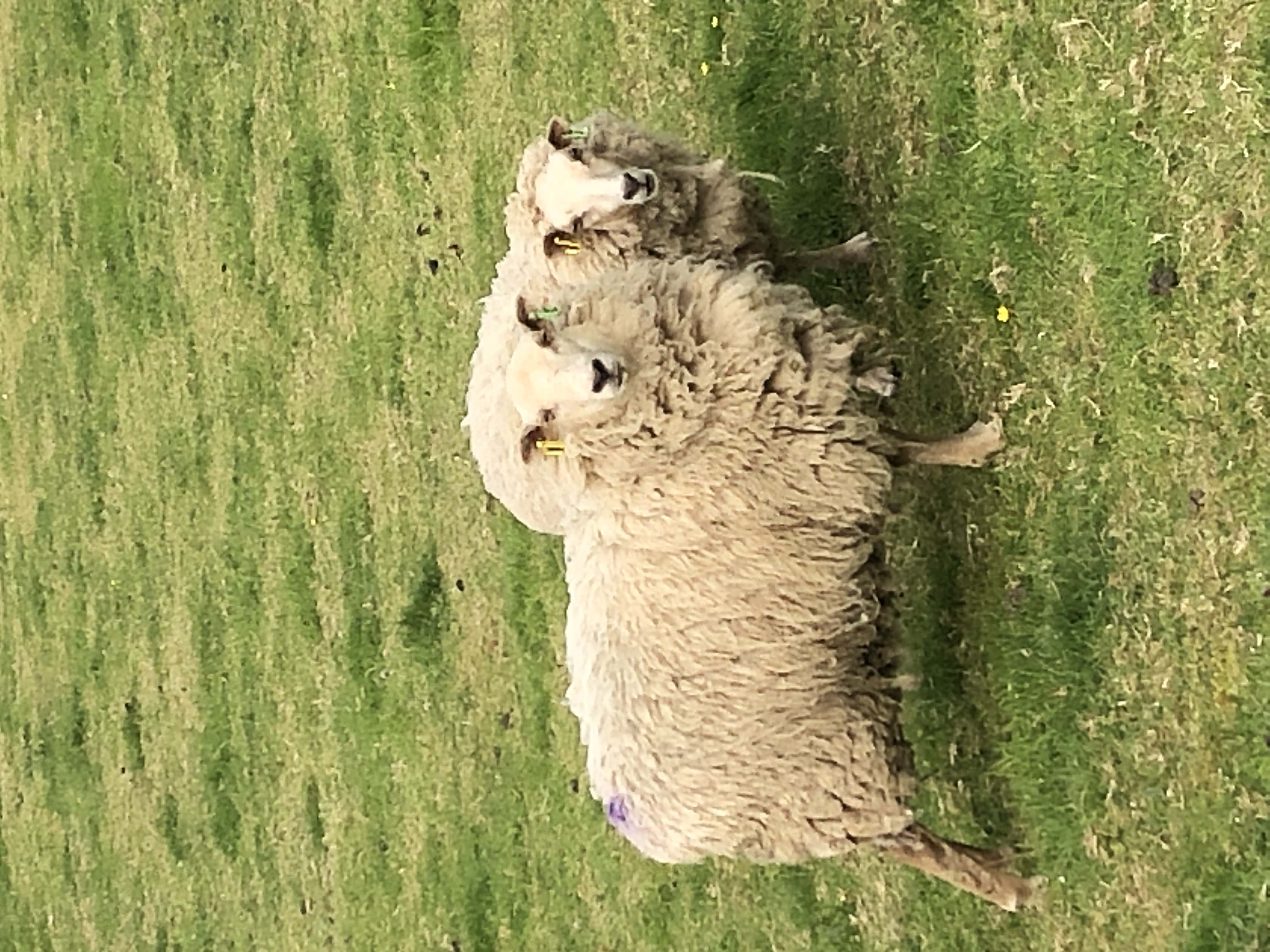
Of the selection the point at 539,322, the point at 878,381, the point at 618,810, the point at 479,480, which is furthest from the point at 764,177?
the point at 479,480

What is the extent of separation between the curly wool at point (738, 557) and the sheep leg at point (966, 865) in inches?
2.0

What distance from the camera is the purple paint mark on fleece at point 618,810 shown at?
257cm

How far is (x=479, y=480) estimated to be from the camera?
4074mm

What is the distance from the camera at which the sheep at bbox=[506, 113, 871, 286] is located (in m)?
2.61

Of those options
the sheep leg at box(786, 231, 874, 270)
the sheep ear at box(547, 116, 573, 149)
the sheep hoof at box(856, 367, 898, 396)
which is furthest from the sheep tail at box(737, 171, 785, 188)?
the sheep hoof at box(856, 367, 898, 396)

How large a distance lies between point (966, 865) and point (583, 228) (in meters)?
1.41

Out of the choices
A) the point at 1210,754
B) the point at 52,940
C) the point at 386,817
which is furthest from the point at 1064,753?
the point at 52,940

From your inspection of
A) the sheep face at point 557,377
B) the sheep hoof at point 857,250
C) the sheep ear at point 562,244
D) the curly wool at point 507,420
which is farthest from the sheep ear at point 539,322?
the sheep hoof at point 857,250

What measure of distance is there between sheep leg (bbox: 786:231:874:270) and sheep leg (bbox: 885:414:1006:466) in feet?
1.63

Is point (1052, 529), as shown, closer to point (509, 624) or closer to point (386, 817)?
point (509, 624)

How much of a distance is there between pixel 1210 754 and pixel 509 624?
208 centimetres

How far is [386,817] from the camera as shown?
425cm

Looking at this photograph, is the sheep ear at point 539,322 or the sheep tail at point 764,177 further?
the sheep tail at point 764,177

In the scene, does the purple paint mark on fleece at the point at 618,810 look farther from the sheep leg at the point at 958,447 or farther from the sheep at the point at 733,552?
the sheep leg at the point at 958,447
